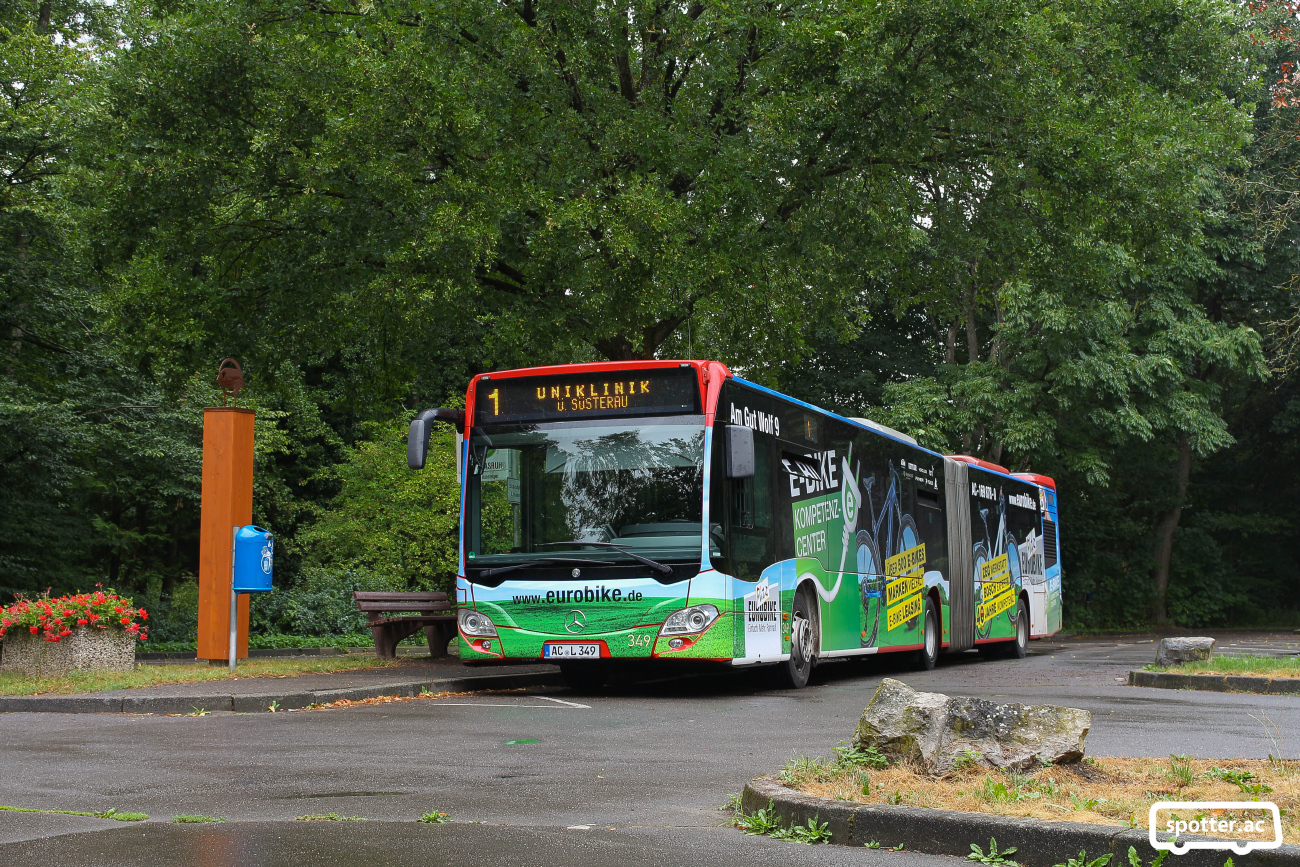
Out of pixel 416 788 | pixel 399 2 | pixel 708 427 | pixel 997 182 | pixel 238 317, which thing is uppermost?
pixel 399 2

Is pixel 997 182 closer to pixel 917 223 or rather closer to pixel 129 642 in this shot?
pixel 917 223

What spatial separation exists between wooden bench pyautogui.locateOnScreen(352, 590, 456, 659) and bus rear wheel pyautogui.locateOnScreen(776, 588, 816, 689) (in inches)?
216

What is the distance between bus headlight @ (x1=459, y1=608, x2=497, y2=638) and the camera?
13047 mm

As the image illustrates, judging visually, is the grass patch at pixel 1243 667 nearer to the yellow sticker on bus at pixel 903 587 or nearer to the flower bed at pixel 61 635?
the yellow sticker on bus at pixel 903 587

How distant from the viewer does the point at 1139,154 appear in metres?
17.4

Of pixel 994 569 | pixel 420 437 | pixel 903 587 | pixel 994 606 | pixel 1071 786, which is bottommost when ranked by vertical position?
pixel 1071 786

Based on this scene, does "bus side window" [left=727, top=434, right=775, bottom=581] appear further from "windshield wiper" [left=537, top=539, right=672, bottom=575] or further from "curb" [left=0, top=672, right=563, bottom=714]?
"curb" [left=0, top=672, right=563, bottom=714]

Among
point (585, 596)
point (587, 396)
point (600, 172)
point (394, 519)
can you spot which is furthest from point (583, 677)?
point (394, 519)

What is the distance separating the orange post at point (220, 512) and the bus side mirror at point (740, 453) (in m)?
5.98

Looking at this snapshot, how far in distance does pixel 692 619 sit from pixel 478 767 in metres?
4.76

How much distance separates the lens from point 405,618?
18.1 metres

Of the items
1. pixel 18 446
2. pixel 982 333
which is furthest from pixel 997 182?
pixel 982 333

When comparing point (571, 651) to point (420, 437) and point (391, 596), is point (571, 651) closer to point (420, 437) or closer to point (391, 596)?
point (420, 437)

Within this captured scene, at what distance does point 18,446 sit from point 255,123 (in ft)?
Answer: 36.4
